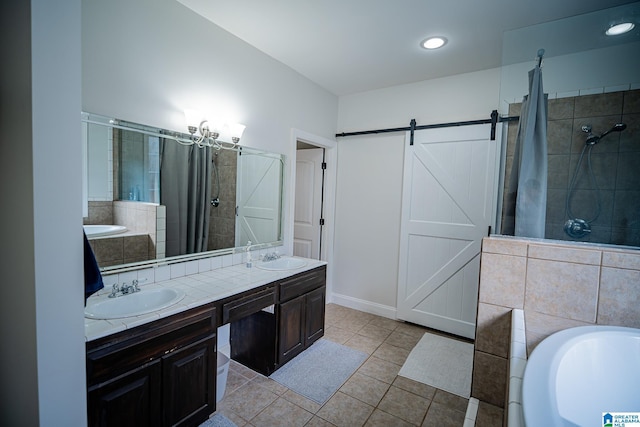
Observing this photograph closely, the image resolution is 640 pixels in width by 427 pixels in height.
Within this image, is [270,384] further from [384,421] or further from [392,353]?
[392,353]

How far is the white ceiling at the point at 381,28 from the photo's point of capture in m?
1.89

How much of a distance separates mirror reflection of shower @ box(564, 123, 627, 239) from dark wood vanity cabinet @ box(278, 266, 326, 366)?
1827 mm

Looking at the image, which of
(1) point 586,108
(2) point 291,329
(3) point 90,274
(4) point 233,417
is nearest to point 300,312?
(2) point 291,329

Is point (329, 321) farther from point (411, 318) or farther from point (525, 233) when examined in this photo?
point (525, 233)

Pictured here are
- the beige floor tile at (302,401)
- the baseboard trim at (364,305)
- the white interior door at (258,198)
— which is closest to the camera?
the beige floor tile at (302,401)

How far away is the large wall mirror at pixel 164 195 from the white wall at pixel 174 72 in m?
0.12

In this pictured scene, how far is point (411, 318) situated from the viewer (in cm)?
325

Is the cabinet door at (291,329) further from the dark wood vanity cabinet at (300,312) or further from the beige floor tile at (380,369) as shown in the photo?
the beige floor tile at (380,369)

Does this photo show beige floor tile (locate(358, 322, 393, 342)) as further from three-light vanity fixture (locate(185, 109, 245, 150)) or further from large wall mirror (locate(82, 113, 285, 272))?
three-light vanity fixture (locate(185, 109, 245, 150))

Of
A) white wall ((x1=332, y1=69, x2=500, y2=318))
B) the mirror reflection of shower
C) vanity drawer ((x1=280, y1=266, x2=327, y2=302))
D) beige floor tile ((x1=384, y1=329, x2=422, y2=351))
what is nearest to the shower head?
the mirror reflection of shower

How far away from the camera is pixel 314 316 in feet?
8.65

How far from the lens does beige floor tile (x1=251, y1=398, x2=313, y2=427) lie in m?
1.79

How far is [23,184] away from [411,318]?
3.32 meters

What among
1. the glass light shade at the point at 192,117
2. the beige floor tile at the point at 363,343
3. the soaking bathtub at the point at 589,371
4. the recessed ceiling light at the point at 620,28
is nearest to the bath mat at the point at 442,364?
the beige floor tile at the point at 363,343
